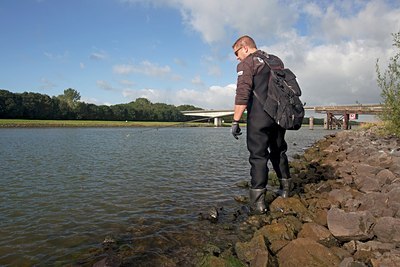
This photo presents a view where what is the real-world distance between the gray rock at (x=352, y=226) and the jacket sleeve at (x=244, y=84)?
2.90 meters

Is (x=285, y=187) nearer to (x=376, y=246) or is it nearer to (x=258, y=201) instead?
(x=258, y=201)

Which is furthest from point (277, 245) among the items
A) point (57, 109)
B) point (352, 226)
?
point (57, 109)

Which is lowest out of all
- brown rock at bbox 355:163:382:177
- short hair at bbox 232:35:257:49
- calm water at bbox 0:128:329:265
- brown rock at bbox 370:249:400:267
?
calm water at bbox 0:128:329:265

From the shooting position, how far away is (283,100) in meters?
6.14

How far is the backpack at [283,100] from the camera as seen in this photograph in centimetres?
611

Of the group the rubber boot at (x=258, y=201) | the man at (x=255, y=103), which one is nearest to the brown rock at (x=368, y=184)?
the rubber boot at (x=258, y=201)

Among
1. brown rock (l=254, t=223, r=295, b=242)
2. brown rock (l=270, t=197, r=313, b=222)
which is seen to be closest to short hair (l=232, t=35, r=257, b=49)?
brown rock (l=270, t=197, r=313, b=222)

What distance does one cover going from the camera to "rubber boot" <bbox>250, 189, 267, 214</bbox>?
6594mm

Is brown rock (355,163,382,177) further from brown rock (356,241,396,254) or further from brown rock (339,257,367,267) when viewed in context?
brown rock (339,257,367,267)

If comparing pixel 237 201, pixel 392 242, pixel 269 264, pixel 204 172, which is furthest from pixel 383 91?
pixel 269 264

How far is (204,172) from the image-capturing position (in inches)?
543

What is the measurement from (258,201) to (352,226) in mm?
2218

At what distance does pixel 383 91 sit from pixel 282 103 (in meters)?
14.3

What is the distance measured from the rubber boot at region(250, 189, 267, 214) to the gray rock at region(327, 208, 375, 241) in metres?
1.66
